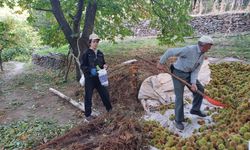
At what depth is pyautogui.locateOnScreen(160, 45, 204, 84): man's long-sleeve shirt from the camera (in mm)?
4793

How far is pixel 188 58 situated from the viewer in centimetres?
484

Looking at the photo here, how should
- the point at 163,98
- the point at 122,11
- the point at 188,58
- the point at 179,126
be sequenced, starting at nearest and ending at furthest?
the point at 188,58, the point at 179,126, the point at 163,98, the point at 122,11

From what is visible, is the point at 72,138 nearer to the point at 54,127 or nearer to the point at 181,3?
the point at 54,127

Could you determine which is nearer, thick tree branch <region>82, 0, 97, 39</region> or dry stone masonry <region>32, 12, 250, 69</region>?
thick tree branch <region>82, 0, 97, 39</region>

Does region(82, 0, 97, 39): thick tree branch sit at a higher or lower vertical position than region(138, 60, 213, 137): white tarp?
higher

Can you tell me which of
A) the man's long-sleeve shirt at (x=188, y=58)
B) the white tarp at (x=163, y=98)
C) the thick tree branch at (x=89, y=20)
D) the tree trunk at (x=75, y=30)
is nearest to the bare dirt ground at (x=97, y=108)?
the white tarp at (x=163, y=98)

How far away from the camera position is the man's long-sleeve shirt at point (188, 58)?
479 cm

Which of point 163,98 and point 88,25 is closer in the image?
point 163,98

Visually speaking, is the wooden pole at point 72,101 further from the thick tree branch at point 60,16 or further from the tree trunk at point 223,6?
the tree trunk at point 223,6

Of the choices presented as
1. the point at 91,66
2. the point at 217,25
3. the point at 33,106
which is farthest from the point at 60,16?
the point at 217,25

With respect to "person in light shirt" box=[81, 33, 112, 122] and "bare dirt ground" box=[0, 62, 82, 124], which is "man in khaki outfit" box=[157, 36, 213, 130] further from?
"bare dirt ground" box=[0, 62, 82, 124]

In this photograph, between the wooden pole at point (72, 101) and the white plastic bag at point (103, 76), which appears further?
the wooden pole at point (72, 101)

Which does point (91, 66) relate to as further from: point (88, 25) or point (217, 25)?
point (217, 25)

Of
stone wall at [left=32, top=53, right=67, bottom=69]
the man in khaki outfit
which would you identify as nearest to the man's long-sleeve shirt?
the man in khaki outfit
